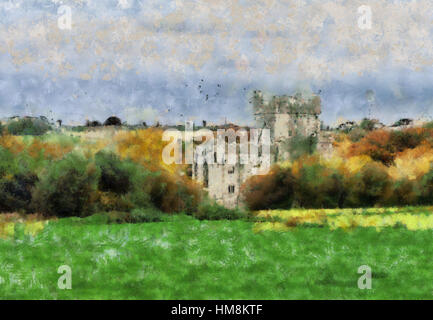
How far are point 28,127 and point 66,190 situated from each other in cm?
2611

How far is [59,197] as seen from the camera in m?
34.9

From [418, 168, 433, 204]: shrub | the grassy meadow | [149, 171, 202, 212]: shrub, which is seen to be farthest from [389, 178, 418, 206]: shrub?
[149, 171, 202, 212]: shrub

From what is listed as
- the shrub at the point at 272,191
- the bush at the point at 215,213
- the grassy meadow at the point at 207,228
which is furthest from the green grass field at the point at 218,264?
the shrub at the point at 272,191

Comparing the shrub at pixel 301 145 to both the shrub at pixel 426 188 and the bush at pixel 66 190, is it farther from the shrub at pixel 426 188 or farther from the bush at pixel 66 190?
the bush at pixel 66 190

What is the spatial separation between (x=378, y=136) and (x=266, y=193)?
20313 mm

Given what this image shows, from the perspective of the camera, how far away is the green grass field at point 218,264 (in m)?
14.1

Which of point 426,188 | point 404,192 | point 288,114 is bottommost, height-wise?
point 404,192

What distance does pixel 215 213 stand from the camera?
117ft

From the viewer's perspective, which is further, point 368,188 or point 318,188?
point 368,188

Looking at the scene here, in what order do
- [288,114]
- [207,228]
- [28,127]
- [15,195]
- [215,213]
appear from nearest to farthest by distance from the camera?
[207,228] < [15,195] < [215,213] < [288,114] < [28,127]

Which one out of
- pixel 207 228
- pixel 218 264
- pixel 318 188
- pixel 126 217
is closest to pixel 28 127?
pixel 126 217

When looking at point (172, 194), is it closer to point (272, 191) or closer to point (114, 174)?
point (114, 174)

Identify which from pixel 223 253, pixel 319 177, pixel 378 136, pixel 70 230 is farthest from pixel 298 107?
pixel 223 253
